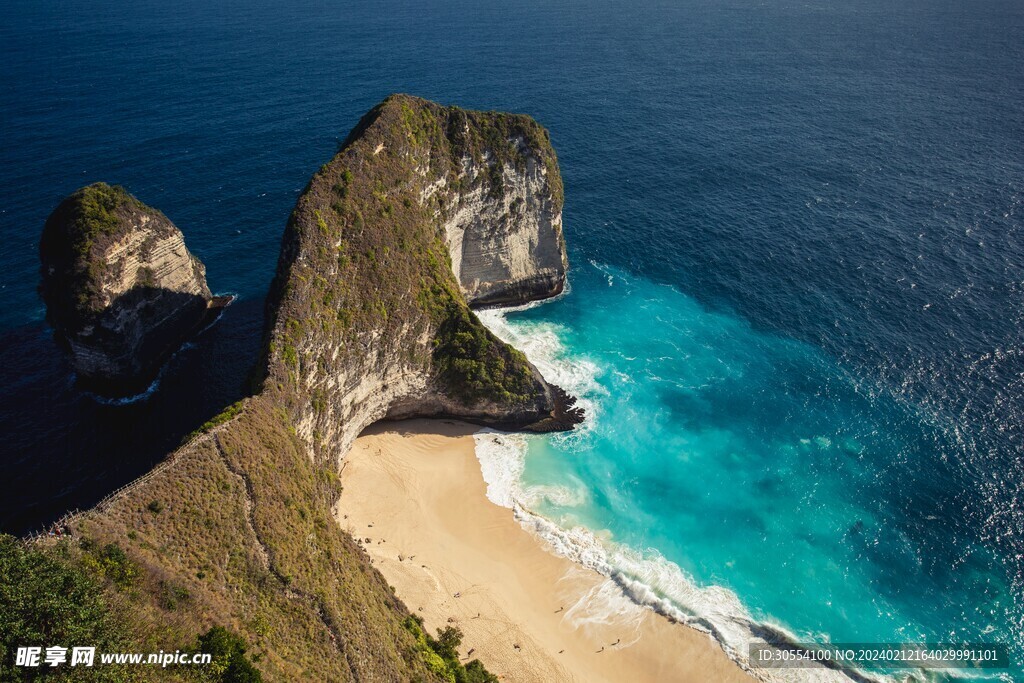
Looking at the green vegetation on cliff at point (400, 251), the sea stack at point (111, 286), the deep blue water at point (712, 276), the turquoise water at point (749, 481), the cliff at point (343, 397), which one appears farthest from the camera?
the sea stack at point (111, 286)

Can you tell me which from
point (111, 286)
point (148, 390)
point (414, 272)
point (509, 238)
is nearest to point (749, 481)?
point (414, 272)

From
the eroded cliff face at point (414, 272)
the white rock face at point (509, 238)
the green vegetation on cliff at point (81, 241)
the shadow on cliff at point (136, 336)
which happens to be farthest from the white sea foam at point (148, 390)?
the white rock face at point (509, 238)

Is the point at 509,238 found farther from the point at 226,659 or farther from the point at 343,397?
the point at 226,659

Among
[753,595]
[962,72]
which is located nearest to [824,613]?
[753,595]

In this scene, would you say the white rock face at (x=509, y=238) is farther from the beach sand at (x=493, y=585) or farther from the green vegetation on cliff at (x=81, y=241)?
the green vegetation on cliff at (x=81, y=241)

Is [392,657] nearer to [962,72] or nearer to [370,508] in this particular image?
[370,508]
